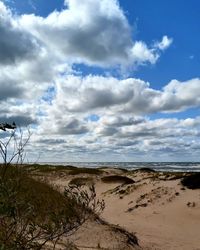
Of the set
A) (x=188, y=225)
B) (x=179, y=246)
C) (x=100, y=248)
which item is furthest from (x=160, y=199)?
(x=100, y=248)

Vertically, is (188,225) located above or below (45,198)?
below

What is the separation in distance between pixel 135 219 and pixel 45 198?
5.81 meters

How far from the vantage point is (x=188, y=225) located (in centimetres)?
1655

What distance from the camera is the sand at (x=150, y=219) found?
35.4 ft

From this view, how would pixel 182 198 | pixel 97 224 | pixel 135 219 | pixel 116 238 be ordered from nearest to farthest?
pixel 116 238 < pixel 97 224 < pixel 135 219 < pixel 182 198

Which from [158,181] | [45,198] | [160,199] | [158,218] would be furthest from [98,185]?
[45,198]

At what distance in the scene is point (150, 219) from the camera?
57.8ft

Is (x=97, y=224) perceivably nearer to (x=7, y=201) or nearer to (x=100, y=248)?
(x=100, y=248)

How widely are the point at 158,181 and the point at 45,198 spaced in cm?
1343

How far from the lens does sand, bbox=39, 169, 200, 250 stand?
1080 cm

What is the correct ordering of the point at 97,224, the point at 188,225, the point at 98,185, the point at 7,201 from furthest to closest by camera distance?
Answer: the point at 98,185 → the point at 188,225 → the point at 97,224 → the point at 7,201

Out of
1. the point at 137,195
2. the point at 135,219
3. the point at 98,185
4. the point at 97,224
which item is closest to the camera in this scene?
the point at 97,224

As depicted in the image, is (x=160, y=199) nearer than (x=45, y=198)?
No

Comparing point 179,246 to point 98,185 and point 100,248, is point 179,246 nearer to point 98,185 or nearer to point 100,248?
point 100,248
